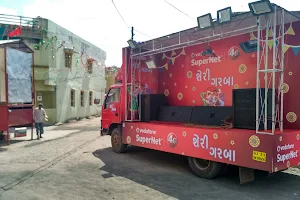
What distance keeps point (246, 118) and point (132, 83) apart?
12.6 ft

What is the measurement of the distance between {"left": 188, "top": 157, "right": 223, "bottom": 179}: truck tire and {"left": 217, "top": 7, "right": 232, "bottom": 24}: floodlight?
291 cm

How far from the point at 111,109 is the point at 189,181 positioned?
4142 millimetres

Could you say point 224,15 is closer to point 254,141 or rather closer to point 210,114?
point 254,141

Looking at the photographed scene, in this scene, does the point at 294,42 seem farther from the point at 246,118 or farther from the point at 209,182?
the point at 209,182

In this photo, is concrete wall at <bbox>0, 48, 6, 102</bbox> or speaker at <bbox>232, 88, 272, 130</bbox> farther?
concrete wall at <bbox>0, 48, 6, 102</bbox>

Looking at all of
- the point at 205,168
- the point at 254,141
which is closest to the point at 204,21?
the point at 254,141

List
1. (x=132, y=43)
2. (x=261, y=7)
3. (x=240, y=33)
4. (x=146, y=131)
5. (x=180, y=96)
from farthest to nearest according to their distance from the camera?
(x=180, y=96) < (x=132, y=43) < (x=146, y=131) < (x=240, y=33) < (x=261, y=7)

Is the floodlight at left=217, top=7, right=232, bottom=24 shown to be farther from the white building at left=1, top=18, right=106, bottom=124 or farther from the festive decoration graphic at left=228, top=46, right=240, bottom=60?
the white building at left=1, top=18, right=106, bottom=124

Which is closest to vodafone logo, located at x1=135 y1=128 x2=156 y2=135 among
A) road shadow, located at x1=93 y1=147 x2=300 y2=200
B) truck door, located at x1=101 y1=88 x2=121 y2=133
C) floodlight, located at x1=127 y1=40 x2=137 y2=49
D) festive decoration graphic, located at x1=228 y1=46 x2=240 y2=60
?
A: road shadow, located at x1=93 y1=147 x2=300 y2=200

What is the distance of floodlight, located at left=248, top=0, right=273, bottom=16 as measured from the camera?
14.8ft

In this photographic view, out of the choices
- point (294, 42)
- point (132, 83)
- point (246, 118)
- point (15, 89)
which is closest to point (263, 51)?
point (294, 42)

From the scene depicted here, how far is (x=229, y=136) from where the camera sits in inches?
207

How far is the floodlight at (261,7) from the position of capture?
4520 mm

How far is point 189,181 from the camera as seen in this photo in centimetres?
565
